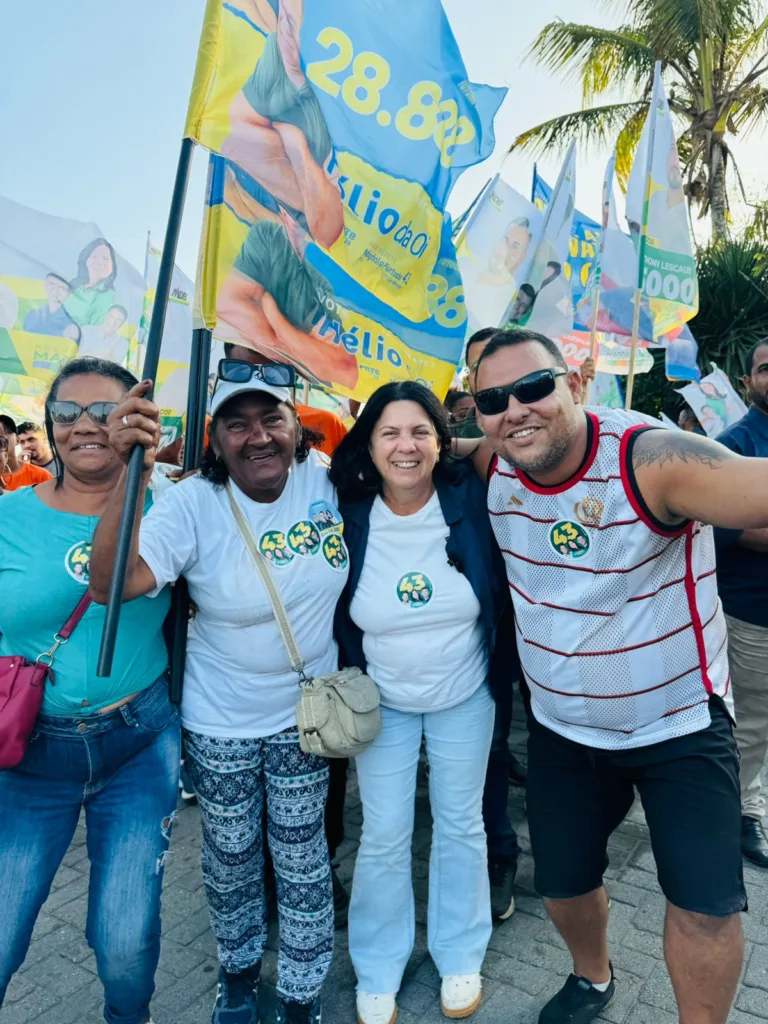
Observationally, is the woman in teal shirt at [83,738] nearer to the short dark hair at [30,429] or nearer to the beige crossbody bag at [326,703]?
the beige crossbody bag at [326,703]

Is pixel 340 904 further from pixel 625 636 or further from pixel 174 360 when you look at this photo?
pixel 174 360

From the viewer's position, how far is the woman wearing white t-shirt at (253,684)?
7.42ft

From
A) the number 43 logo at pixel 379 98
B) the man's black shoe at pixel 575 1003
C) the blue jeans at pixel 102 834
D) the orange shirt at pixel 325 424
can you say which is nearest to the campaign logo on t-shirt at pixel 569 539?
the blue jeans at pixel 102 834

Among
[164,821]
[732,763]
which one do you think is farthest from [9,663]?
[732,763]

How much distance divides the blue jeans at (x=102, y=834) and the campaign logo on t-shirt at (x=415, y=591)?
848mm

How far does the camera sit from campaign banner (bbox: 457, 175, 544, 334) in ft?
17.2

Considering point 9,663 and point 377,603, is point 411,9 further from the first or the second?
point 9,663

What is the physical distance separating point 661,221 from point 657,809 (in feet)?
14.2

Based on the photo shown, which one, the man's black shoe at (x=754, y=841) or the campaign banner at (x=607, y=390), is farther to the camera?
the campaign banner at (x=607, y=390)

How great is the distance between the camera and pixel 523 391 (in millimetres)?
2090

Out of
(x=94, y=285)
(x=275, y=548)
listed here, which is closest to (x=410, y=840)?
(x=275, y=548)

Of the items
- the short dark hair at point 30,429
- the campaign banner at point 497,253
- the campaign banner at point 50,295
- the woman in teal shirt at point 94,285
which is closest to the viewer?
the campaign banner at point 497,253

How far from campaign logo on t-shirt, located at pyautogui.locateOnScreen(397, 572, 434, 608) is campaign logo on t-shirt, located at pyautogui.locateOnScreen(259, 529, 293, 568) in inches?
15.1

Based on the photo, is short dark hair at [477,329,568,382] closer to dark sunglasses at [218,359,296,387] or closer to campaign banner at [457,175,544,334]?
dark sunglasses at [218,359,296,387]
